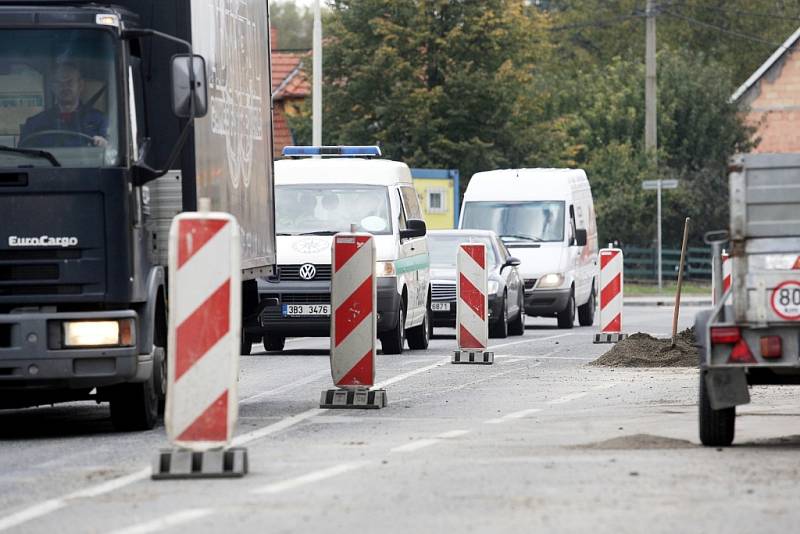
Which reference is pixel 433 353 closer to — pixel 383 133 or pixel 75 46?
pixel 75 46

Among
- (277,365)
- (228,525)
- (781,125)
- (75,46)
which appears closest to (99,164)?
(75,46)

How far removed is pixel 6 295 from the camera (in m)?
12.7

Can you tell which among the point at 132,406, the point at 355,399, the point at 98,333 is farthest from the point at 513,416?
the point at 98,333

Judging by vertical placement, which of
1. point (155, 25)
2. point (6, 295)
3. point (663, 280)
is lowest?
point (663, 280)

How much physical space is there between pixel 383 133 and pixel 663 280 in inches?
470

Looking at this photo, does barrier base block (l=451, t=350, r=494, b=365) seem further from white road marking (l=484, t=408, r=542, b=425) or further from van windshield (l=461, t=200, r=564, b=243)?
van windshield (l=461, t=200, r=564, b=243)

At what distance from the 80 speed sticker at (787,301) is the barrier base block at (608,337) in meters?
15.3

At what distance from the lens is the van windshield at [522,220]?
111ft

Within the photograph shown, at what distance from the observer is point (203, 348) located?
10.3 meters

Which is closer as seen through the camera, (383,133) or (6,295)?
(6,295)

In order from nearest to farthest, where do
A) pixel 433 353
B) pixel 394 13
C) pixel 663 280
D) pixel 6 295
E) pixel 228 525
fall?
pixel 228 525 → pixel 6 295 → pixel 433 353 → pixel 394 13 → pixel 663 280

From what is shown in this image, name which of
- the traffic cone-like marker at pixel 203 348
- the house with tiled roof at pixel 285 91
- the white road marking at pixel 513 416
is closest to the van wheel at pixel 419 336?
the white road marking at pixel 513 416

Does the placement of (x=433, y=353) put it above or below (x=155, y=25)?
below

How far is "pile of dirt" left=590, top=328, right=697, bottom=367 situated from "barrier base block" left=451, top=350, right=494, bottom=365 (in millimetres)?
1126
